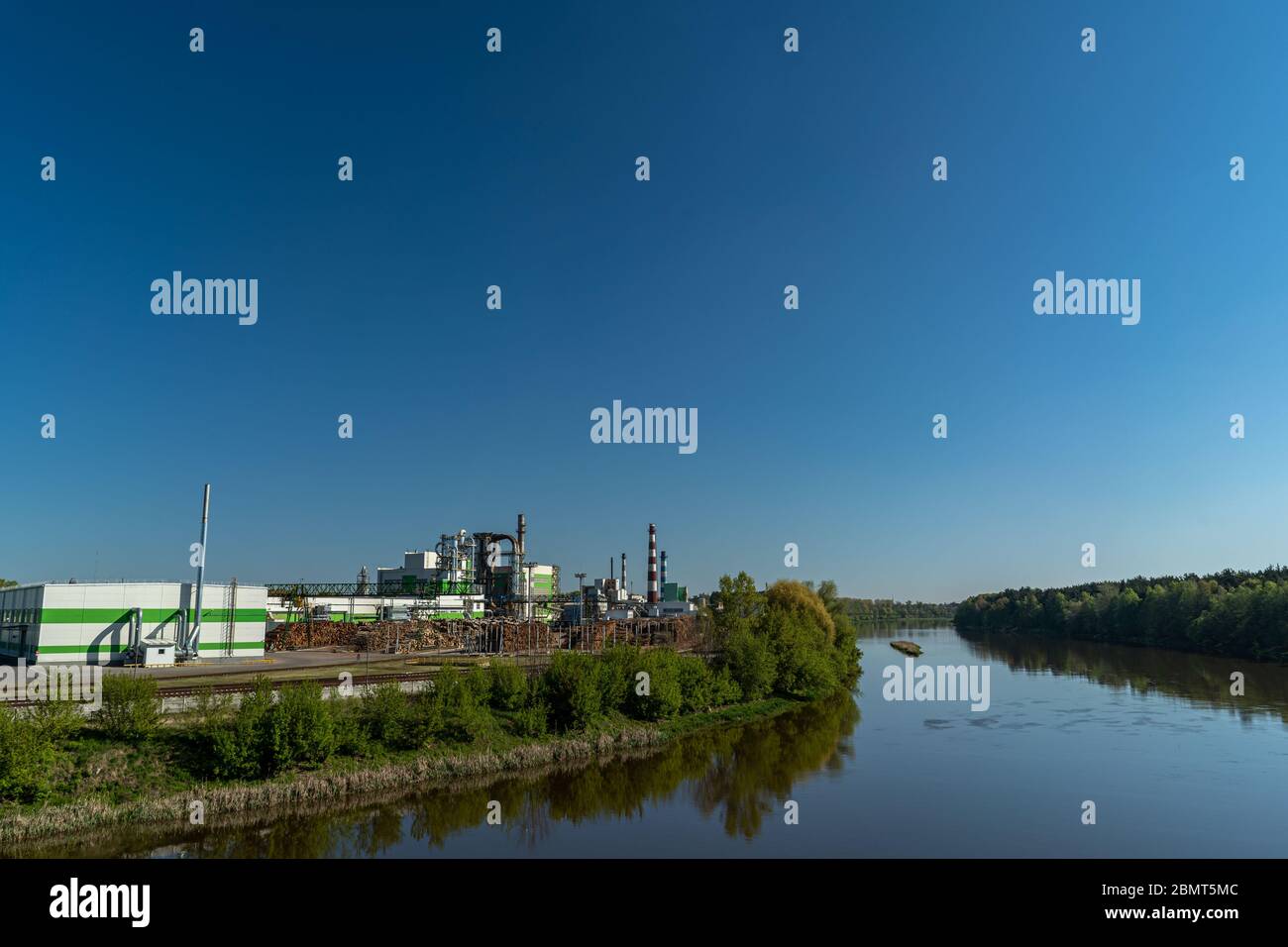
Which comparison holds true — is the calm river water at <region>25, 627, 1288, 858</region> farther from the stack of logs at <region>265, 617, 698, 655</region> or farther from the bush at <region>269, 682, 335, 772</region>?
the stack of logs at <region>265, 617, 698, 655</region>

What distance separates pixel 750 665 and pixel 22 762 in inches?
1502

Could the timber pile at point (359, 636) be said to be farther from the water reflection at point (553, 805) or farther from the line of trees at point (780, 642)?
the water reflection at point (553, 805)

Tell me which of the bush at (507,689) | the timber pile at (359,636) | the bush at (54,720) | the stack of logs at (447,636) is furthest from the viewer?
the stack of logs at (447,636)

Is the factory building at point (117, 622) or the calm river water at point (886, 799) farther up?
the factory building at point (117, 622)

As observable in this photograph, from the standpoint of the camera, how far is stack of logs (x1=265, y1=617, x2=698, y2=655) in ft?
193

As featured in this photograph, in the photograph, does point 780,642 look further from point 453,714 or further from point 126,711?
point 126,711

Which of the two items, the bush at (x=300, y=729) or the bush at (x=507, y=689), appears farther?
the bush at (x=507, y=689)

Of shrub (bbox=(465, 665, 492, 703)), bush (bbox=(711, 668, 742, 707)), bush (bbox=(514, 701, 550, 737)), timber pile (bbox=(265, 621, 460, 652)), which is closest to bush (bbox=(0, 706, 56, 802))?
shrub (bbox=(465, 665, 492, 703))

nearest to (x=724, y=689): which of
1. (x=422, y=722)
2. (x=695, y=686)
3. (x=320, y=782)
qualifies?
(x=695, y=686)

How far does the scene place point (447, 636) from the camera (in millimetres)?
62250

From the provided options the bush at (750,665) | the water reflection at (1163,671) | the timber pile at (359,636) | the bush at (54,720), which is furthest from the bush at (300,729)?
the water reflection at (1163,671)

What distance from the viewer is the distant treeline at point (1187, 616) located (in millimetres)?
73375

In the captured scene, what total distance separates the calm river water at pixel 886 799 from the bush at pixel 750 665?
3800 millimetres

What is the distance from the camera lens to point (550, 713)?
3591 centimetres
